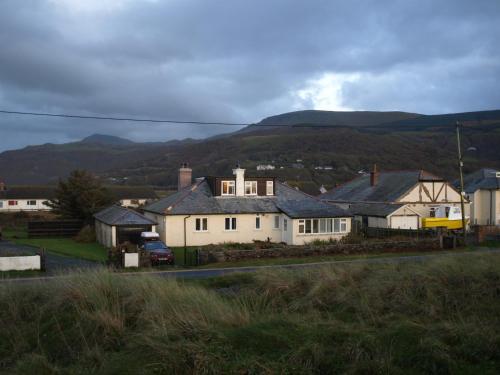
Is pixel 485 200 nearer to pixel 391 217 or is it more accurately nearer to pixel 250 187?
pixel 391 217

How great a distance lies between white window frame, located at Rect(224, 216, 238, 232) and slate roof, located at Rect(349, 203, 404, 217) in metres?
13.6

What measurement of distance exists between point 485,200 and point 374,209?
16.4m

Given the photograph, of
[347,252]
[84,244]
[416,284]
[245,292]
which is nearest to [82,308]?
[245,292]

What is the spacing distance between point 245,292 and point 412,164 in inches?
5115

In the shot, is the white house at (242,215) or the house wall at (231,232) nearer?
the house wall at (231,232)

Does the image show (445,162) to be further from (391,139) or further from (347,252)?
(347,252)

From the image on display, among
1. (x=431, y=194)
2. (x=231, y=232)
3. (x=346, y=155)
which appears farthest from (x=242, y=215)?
(x=346, y=155)

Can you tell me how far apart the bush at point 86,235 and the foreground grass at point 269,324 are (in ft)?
109

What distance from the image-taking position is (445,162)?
13888 cm

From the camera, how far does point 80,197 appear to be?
5081 centimetres

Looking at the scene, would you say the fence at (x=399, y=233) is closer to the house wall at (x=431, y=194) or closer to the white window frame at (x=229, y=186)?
the house wall at (x=431, y=194)

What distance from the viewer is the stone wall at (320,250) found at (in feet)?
96.2

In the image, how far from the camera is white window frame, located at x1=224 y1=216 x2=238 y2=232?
39.5 metres

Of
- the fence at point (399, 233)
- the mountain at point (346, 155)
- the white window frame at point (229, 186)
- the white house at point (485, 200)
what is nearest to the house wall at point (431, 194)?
the fence at point (399, 233)
